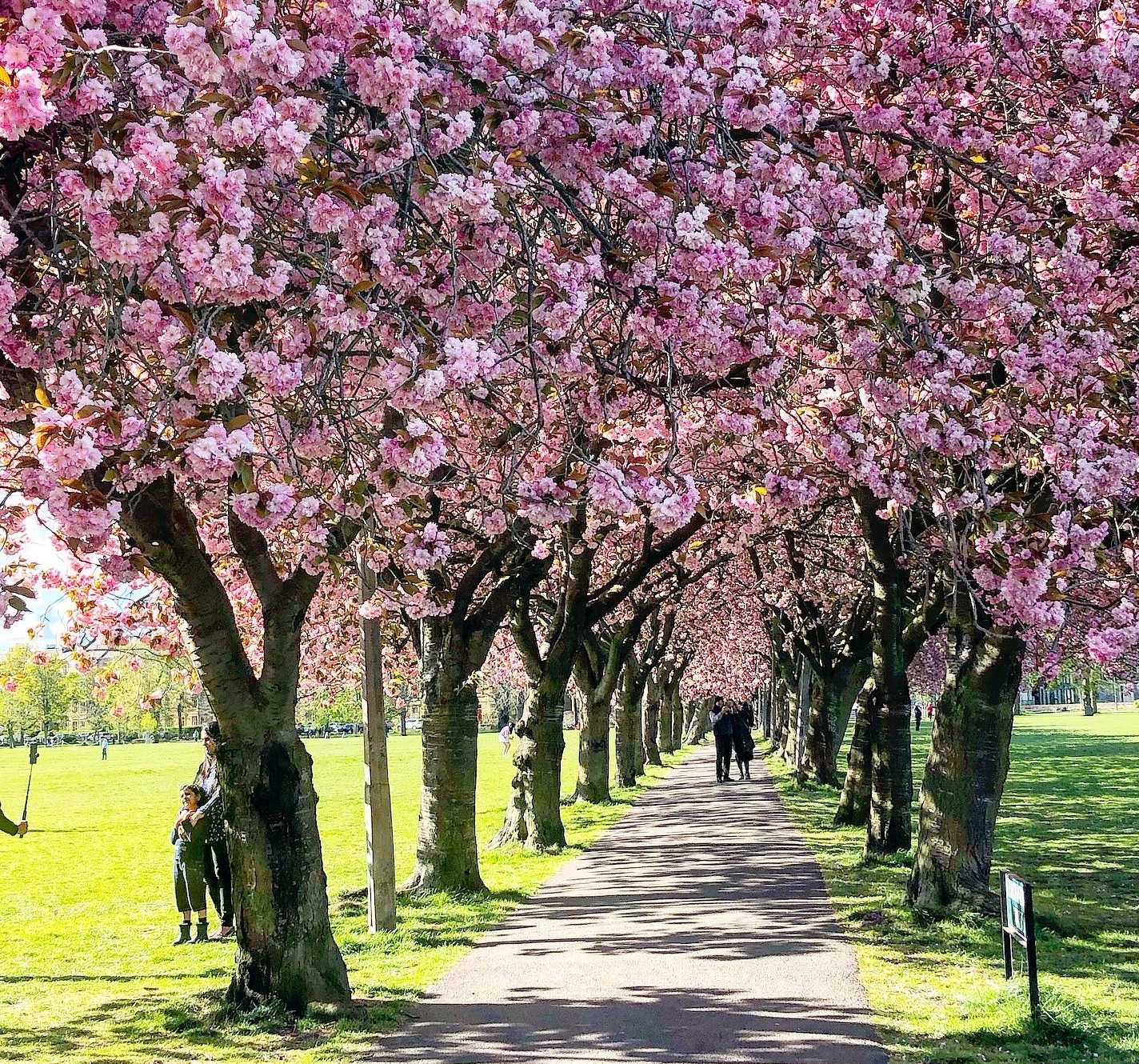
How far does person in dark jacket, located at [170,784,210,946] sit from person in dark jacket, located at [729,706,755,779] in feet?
74.1

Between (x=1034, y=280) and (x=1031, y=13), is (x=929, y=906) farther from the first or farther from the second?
(x=1031, y=13)

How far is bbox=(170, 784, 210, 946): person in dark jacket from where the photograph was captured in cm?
1280

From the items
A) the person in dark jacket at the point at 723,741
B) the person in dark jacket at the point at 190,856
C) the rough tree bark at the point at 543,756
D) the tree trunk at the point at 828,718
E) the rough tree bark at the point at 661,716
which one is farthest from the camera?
the rough tree bark at the point at 661,716

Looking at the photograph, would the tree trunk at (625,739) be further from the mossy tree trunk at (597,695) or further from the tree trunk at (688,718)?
the tree trunk at (688,718)

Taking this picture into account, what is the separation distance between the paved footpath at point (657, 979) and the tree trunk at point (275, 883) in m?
0.84

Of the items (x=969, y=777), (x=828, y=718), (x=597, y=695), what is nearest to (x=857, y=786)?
(x=597, y=695)

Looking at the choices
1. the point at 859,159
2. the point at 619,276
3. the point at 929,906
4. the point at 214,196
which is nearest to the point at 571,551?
the point at 929,906

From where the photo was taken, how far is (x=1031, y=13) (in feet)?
21.9

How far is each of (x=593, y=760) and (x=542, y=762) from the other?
8973 millimetres

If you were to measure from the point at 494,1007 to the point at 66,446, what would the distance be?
6.14m

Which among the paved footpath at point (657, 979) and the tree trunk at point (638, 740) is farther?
the tree trunk at point (638, 740)

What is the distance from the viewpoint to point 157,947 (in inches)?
517

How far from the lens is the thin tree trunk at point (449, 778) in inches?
568

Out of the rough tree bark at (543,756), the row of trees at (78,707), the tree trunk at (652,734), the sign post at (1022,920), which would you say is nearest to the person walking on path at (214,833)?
the rough tree bark at (543,756)
